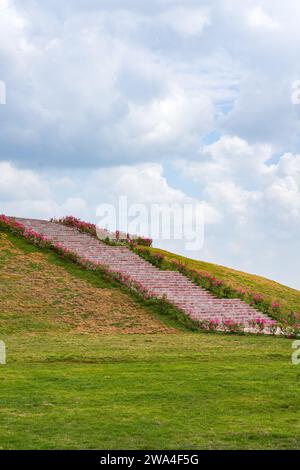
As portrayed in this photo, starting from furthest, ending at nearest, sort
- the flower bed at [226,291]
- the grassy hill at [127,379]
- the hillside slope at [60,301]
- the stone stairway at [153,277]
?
the flower bed at [226,291] < the stone stairway at [153,277] < the hillside slope at [60,301] < the grassy hill at [127,379]

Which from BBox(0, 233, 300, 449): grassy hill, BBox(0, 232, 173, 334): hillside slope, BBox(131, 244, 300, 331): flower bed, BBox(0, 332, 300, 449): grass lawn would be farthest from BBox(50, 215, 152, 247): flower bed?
BBox(0, 332, 300, 449): grass lawn

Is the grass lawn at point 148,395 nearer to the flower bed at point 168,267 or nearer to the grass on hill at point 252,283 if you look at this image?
the flower bed at point 168,267

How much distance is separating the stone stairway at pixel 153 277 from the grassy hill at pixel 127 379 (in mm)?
2159

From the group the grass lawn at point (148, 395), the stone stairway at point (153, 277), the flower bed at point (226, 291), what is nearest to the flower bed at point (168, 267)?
the flower bed at point (226, 291)

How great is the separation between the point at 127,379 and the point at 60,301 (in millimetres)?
11295

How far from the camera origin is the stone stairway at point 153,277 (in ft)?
86.8

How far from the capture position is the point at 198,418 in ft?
36.3

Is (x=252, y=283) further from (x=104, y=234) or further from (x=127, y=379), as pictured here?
(x=127, y=379)

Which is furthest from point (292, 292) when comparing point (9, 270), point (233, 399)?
point (233, 399)

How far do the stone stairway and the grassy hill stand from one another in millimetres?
2159

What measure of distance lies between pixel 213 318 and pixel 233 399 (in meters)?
12.9

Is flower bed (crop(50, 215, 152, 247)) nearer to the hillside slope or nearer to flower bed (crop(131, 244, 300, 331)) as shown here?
flower bed (crop(131, 244, 300, 331))
